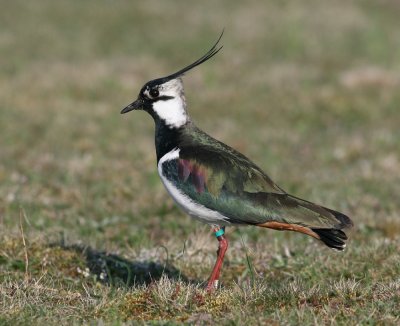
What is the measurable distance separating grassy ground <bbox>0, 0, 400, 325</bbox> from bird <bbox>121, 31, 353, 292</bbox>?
1.54 ft

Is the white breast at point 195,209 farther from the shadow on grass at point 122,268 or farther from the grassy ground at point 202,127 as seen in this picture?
the shadow on grass at point 122,268

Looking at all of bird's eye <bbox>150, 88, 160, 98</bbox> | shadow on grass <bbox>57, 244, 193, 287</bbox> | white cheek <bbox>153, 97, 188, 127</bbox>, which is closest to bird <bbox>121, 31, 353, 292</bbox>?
white cheek <bbox>153, 97, 188, 127</bbox>

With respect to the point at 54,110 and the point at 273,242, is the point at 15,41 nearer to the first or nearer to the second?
the point at 54,110

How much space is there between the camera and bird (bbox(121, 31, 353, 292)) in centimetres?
543

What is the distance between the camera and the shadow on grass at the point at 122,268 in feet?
22.4

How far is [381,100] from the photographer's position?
16984mm

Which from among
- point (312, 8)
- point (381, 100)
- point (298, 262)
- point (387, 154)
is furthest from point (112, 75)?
A: point (298, 262)

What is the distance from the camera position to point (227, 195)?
5.53 meters

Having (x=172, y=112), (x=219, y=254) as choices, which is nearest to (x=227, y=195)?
(x=219, y=254)

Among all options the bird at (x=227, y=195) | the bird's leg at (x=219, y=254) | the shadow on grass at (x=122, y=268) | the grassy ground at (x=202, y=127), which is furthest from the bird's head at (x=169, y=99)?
the shadow on grass at (x=122, y=268)

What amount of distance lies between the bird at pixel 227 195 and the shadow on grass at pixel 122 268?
Result: 4.20ft

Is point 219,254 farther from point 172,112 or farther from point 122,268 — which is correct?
point 122,268

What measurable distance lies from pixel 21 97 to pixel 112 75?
299cm

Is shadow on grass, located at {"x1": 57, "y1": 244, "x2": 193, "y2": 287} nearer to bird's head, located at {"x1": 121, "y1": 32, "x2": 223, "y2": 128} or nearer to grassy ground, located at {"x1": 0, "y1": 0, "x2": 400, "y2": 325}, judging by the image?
grassy ground, located at {"x1": 0, "y1": 0, "x2": 400, "y2": 325}
